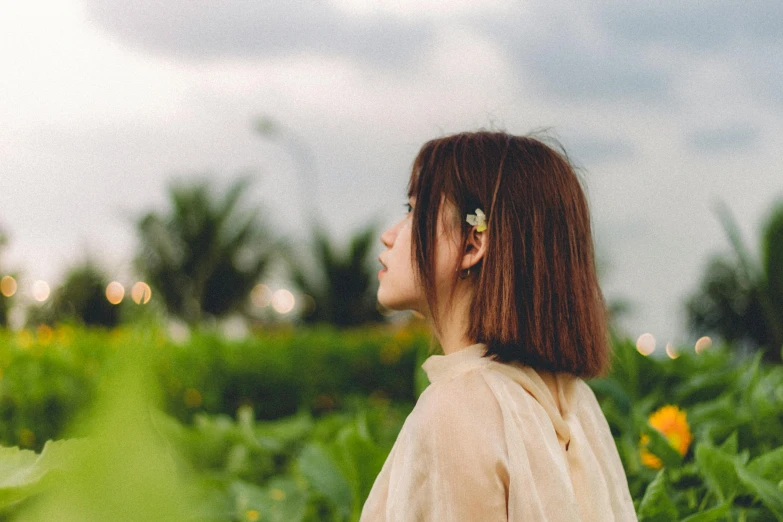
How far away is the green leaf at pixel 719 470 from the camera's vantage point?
4.79ft

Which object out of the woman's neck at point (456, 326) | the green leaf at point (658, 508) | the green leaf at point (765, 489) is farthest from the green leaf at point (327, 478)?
the green leaf at point (765, 489)

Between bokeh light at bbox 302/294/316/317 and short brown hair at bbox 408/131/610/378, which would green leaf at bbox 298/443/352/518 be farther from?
bokeh light at bbox 302/294/316/317

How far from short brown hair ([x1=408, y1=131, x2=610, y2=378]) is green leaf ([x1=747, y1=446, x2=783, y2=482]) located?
0.37 meters

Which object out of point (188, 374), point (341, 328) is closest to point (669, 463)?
point (188, 374)

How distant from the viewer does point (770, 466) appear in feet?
4.98

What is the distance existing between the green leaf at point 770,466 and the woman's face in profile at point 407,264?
0.73 meters

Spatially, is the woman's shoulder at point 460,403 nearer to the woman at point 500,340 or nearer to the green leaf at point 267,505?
the woman at point 500,340

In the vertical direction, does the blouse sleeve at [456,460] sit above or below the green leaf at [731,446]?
above

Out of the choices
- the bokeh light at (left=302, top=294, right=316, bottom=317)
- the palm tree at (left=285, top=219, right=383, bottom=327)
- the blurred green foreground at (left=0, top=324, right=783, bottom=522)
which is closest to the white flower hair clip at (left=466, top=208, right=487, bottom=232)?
the blurred green foreground at (left=0, top=324, right=783, bottom=522)

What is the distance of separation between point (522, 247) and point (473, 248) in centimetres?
9

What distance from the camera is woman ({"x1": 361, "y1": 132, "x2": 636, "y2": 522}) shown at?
1148 millimetres

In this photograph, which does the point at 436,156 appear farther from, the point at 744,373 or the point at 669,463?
the point at 744,373

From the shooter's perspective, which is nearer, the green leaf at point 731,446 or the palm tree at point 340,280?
the green leaf at point 731,446

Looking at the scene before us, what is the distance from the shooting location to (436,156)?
147 cm
